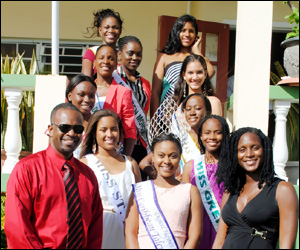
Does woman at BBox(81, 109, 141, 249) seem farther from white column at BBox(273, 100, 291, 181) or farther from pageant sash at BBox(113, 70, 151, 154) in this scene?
white column at BBox(273, 100, 291, 181)

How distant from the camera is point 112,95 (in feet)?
20.0

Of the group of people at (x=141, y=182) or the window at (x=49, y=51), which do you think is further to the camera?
the window at (x=49, y=51)

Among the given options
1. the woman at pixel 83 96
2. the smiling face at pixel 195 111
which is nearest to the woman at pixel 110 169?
the woman at pixel 83 96

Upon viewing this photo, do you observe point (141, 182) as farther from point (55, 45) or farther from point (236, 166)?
point (55, 45)

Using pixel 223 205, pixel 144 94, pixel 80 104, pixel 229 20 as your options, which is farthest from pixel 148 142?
pixel 229 20

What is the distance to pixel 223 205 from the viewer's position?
4.96m

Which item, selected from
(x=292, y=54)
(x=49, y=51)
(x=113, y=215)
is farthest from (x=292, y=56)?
(x=49, y=51)

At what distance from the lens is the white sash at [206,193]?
5370mm

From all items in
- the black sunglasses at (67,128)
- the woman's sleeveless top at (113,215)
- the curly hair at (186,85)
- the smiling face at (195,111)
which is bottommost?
the woman's sleeveless top at (113,215)

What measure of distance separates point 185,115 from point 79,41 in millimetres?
4685

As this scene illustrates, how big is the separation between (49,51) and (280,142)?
496cm

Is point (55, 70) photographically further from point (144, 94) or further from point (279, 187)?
point (279, 187)

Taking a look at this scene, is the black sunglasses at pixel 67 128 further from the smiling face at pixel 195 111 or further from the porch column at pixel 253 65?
the porch column at pixel 253 65

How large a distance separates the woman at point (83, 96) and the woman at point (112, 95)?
0.28 metres
